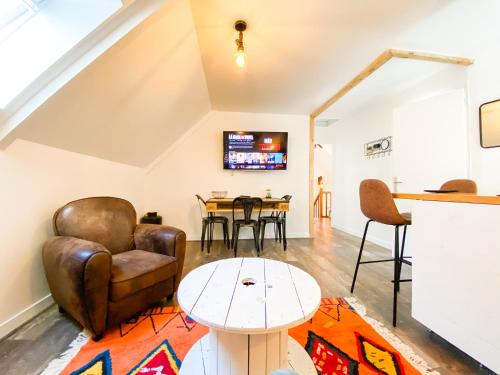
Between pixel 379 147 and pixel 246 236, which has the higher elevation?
pixel 379 147

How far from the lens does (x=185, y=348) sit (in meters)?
1.26

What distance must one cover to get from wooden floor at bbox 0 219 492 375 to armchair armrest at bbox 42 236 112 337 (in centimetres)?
23

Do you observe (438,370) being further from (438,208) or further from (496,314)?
(438,208)

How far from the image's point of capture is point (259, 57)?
97.1 inches

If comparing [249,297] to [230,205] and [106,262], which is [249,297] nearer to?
[106,262]

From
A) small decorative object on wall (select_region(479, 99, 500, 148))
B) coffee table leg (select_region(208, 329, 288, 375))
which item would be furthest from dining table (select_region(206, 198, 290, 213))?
coffee table leg (select_region(208, 329, 288, 375))

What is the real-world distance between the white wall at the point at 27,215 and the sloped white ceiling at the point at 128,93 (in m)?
0.15

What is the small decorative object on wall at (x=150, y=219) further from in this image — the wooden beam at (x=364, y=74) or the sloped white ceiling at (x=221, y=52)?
the wooden beam at (x=364, y=74)

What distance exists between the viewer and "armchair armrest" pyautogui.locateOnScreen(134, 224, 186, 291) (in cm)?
178

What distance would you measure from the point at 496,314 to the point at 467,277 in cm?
17

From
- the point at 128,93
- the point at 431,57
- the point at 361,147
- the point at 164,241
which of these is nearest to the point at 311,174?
the point at 361,147

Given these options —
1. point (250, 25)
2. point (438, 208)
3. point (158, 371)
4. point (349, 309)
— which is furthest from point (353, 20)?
point (158, 371)

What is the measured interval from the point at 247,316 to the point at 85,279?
1025 millimetres

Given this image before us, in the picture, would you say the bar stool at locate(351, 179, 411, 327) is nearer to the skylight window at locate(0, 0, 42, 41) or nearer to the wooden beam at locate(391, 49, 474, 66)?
the wooden beam at locate(391, 49, 474, 66)
